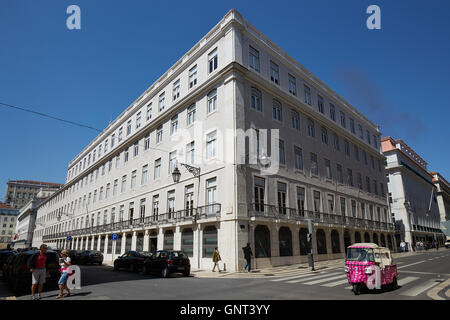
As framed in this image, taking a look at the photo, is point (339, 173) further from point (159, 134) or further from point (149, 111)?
point (149, 111)

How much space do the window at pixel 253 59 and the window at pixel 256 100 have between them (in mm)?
1969

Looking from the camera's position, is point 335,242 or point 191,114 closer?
point 191,114

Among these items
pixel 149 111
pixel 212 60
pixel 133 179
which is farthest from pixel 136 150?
pixel 212 60

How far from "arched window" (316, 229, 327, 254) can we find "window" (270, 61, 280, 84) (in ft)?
45.2

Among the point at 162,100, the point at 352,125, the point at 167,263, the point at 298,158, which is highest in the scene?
the point at 162,100

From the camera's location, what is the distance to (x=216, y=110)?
22.5m

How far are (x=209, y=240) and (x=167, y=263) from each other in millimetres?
5513

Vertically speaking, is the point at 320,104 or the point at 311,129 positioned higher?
the point at 320,104

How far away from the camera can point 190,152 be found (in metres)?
24.6

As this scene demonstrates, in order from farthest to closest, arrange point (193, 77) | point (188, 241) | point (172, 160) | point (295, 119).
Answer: point (295, 119) → point (172, 160) → point (193, 77) → point (188, 241)

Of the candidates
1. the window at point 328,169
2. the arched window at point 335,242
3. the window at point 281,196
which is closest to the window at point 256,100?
the window at point 281,196

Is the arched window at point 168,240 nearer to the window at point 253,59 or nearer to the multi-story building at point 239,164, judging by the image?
the multi-story building at point 239,164

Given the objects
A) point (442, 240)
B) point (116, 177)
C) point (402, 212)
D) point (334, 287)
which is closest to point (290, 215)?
point (334, 287)
